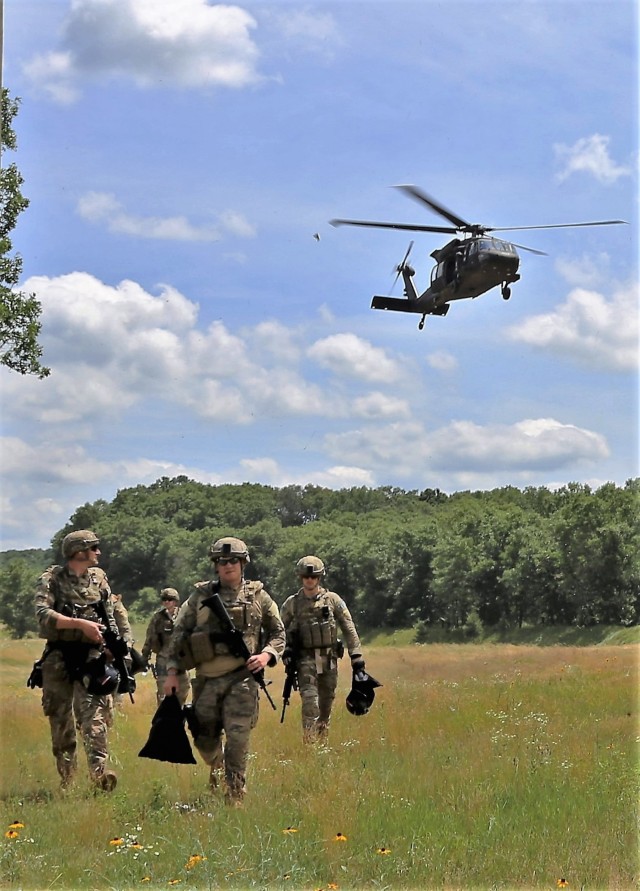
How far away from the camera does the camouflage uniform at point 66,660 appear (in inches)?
380

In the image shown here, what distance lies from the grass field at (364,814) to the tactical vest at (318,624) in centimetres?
113

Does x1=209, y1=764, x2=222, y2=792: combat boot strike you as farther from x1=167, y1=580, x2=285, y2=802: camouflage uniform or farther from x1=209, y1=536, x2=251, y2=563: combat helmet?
x1=209, y1=536, x2=251, y2=563: combat helmet

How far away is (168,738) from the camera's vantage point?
892cm

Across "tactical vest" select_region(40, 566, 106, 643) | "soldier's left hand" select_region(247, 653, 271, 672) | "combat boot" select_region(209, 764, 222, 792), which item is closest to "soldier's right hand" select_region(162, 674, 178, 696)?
"soldier's left hand" select_region(247, 653, 271, 672)

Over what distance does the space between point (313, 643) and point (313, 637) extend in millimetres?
64

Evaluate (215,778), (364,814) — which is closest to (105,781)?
(215,778)

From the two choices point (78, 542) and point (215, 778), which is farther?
point (78, 542)

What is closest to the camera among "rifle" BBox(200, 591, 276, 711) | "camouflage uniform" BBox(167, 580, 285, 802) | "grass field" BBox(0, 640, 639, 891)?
"grass field" BBox(0, 640, 639, 891)

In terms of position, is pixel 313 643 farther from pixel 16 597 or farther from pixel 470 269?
pixel 16 597

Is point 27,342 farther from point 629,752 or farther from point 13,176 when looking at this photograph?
point 629,752

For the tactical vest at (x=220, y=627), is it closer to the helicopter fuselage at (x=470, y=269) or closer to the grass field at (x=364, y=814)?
the grass field at (x=364, y=814)

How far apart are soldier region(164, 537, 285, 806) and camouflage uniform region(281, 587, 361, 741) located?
2838 mm

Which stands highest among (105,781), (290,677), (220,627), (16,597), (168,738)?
(220,627)

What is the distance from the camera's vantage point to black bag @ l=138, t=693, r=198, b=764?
8.89 meters
